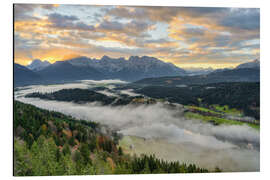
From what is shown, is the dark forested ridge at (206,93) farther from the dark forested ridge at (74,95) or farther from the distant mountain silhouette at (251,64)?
the dark forested ridge at (74,95)

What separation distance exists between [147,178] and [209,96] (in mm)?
8569

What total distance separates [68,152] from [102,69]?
5.90 meters

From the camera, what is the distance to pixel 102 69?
1189 centimetres

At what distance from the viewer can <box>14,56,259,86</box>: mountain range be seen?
11.6m

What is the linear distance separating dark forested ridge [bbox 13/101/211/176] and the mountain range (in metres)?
2.71

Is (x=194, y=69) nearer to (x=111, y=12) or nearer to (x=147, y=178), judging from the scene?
(x=111, y=12)

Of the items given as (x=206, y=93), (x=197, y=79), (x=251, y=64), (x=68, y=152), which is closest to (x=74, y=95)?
(x=68, y=152)

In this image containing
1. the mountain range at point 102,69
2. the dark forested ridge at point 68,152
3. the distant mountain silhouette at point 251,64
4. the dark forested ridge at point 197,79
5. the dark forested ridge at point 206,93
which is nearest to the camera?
the dark forested ridge at point 68,152

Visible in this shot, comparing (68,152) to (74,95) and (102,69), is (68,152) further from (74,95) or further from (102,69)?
(102,69)

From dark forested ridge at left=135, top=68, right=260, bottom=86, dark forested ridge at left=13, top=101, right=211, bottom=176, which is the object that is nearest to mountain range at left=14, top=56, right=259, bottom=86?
dark forested ridge at left=135, top=68, right=260, bottom=86

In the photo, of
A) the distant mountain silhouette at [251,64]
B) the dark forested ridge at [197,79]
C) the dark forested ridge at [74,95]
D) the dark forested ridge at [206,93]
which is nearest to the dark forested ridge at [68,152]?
the dark forested ridge at [74,95]

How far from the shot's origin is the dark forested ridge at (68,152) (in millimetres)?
8719

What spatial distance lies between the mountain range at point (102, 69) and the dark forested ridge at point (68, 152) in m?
2.71

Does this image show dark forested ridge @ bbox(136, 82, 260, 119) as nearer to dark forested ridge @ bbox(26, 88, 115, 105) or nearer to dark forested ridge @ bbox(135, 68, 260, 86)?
dark forested ridge @ bbox(135, 68, 260, 86)
